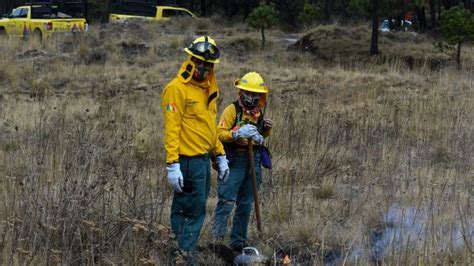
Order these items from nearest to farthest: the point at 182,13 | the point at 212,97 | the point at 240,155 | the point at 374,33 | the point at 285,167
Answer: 1. the point at 212,97
2. the point at 240,155
3. the point at 285,167
4. the point at 374,33
5. the point at 182,13

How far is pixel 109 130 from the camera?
25.7 ft

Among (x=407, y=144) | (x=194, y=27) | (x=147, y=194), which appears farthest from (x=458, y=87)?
(x=194, y=27)

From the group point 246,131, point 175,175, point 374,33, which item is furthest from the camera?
point 374,33

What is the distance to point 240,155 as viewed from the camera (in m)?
4.93

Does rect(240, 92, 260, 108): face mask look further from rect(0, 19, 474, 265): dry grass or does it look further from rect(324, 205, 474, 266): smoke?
rect(324, 205, 474, 266): smoke

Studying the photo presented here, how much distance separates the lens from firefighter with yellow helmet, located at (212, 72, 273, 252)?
191 inches

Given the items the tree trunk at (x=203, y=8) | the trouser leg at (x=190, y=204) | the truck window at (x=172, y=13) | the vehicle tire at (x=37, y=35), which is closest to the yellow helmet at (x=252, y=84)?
the trouser leg at (x=190, y=204)

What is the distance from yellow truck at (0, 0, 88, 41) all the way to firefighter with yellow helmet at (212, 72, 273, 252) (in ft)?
52.8

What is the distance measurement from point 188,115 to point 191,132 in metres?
0.11

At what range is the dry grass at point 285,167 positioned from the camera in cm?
433

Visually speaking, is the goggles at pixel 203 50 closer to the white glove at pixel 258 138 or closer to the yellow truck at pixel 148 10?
the white glove at pixel 258 138

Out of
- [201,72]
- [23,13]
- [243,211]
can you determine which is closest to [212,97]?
[201,72]

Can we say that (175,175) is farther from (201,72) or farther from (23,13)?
(23,13)

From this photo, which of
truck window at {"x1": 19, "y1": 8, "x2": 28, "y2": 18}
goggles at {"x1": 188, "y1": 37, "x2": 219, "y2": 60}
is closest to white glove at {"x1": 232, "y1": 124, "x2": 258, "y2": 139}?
goggles at {"x1": 188, "y1": 37, "x2": 219, "y2": 60}
